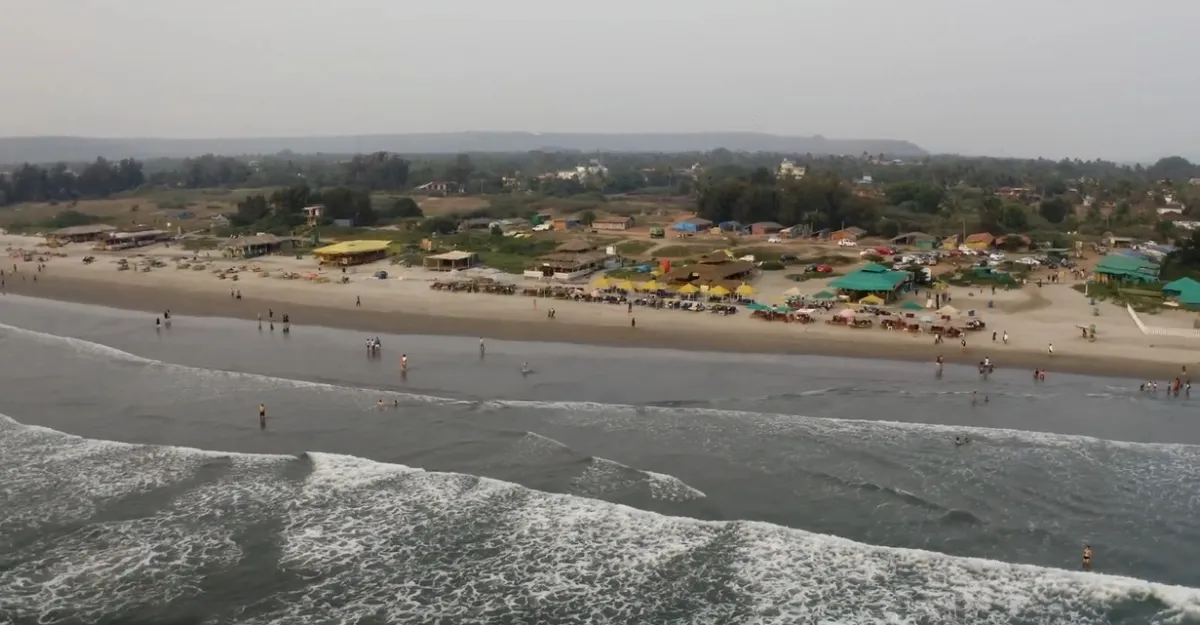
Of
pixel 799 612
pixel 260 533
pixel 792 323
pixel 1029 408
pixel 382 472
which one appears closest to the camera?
pixel 799 612

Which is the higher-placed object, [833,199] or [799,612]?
[833,199]

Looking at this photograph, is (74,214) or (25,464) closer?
(25,464)

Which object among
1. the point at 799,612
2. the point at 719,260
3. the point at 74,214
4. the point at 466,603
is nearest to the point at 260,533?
the point at 466,603

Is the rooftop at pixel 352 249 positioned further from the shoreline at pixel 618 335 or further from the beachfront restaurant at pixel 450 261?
the shoreline at pixel 618 335

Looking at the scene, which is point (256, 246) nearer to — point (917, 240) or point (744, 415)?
point (744, 415)

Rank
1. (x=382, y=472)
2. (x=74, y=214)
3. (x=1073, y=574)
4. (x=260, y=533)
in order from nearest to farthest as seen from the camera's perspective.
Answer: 1. (x=1073, y=574)
2. (x=260, y=533)
3. (x=382, y=472)
4. (x=74, y=214)

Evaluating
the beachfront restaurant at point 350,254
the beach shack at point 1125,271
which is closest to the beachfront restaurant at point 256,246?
the beachfront restaurant at point 350,254

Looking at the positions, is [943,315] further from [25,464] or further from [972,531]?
[25,464]
